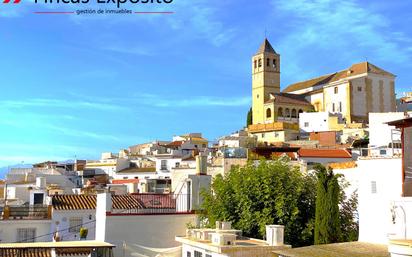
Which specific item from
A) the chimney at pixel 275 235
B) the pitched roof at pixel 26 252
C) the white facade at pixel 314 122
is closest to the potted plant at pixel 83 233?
the pitched roof at pixel 26 252

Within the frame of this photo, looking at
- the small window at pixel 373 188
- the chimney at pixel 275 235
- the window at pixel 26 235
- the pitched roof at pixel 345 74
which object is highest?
the pitched roof at pixel 345 74

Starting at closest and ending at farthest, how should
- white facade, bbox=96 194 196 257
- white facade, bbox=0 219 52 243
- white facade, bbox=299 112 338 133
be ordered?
white facade, bbox=96 194 196 257 → white facade, bbox=0 219 52 243 → white facade, bbox=299 112 338 133

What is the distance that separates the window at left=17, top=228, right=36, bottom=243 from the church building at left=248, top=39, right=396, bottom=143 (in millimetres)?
58218

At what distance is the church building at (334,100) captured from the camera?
3477 inches

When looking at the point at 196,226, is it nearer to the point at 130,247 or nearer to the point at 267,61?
the point at 130,247

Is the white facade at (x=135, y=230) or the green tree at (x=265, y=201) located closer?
the white facade at (x=135, y=230)

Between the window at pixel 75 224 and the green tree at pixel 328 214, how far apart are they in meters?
13.5

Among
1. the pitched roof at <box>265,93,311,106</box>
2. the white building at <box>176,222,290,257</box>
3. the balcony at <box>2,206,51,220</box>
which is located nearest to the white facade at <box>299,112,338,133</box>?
the pitched roof at <box>265,93,311,106</box>

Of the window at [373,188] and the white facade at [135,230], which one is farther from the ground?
the window at [373,188]

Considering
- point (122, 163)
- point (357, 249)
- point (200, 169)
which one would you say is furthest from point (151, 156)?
point (357, 249)

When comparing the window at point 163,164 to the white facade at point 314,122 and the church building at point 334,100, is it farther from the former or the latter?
the white facade at point 314,122

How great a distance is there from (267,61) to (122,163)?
181 ft

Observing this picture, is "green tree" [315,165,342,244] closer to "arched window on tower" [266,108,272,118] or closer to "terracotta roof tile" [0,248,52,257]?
"terracotta roof tile" [0,248,52,257]

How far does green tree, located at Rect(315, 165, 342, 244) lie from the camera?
67.5 ft
